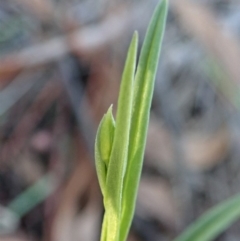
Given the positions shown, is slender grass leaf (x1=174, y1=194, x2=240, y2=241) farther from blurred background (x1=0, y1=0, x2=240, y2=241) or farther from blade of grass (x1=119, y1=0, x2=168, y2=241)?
blurred background (x1=0, y1=0, x2=240, y2=241)

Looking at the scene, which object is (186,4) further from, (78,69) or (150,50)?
(150,50)

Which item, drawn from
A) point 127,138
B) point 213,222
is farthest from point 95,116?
point 127,138

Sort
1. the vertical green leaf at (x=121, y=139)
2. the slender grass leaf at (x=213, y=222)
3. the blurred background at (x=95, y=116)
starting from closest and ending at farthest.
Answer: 1. the vertical green leaf at (x=121, y=139)
2. the slender grass leaf at (x=213, y=222)
3. the blurred background at (x=95, y=116)

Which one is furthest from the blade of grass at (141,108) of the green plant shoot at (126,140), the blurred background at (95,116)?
the blurred background at (95,116)

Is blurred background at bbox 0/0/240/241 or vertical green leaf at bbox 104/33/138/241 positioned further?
blurred background at bbox 0/0/240/241

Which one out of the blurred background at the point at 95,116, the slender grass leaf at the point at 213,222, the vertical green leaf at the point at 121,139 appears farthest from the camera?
the blurred background at the point at 95,116

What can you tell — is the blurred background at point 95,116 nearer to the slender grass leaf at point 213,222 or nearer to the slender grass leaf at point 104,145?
the slender grass leaf at point 213,222

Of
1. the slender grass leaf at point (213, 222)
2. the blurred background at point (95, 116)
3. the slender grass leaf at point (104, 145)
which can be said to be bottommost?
the slender grass leaf at point (213, 222)

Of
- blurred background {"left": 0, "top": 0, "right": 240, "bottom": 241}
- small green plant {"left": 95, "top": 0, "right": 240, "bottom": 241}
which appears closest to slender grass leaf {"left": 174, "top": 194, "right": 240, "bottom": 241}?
small green plant {"left": 95, "top": 0, "right": 240, "bottom": 241}
